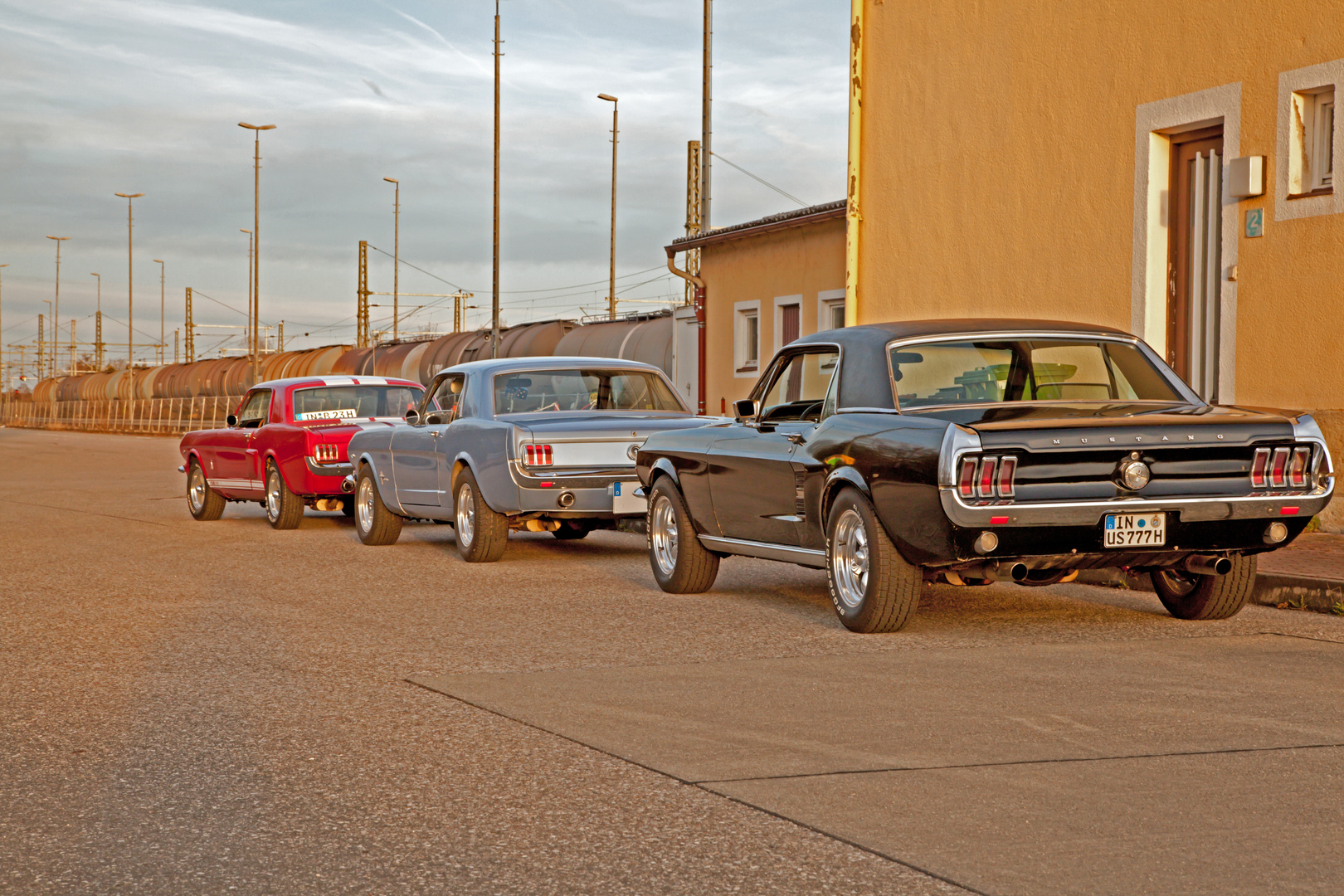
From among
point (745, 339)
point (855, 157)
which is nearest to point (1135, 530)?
point (855, 157)

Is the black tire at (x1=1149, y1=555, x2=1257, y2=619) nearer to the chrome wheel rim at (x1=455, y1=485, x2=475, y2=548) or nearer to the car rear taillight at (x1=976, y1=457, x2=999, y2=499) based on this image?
the car rear taillight at (x1=976, y1=457, x2=999, y2=499)

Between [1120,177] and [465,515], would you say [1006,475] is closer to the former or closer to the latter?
[465,515]

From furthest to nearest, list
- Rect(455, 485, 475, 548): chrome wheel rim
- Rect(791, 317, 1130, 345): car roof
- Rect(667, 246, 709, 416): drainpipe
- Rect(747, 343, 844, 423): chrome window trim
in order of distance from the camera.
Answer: Rect(667, 246, 709, 416): drainpipe → Rect(455, 485, 475, 548): chrome wheel rim → Rect(747, 343, 844, 423): chrome window trim → Rect(791, 317, 1130, 345): car roof

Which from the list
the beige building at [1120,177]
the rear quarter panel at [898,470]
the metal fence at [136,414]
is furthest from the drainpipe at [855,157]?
the metal fence at [136,414]

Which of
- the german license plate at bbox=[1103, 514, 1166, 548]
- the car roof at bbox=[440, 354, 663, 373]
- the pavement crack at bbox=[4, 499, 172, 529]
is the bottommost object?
the pavement crack at bbox=[4, 499, 172, 529]

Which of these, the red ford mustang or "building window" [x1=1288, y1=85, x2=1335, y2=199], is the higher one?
"building window" [x1=1288, y1=85, x2=1335, y2=199]

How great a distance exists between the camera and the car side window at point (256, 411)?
57.6ft

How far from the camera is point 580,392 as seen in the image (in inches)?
524

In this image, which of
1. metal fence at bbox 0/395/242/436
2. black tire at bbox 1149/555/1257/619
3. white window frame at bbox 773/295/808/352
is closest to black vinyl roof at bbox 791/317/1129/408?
black tire at bbox 1149/555/1257/619

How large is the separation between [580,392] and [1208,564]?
6.27 metres

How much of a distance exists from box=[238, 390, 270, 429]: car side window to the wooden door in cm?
912

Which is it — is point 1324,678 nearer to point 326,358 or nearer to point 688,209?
point 688,209

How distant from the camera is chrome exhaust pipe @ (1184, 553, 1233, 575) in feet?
26.4

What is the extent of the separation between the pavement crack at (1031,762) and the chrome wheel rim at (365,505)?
395 inches
